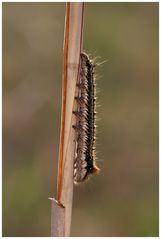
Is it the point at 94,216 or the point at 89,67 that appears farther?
the point at 94,216

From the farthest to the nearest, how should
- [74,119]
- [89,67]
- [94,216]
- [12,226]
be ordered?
[94,216] < [12,226] < [89,67] < [74,119]

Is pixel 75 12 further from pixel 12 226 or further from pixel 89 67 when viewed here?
pixel 12 226

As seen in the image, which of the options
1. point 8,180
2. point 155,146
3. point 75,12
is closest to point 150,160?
point 155,146

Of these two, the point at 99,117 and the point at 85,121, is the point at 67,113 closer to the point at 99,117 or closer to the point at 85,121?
the point at 85,121

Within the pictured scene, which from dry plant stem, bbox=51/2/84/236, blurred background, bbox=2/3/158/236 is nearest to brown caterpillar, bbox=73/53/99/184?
dry plant stem, bbox=51/2/84/236

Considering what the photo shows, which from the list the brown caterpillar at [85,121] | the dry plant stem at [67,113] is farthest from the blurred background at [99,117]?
the dry plant stem at [67,113]

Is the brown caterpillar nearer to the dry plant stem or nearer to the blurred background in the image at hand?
the dry plant stem

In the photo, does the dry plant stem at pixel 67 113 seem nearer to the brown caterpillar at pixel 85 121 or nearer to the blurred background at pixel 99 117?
the brown caterpillar at pixel 85 121
